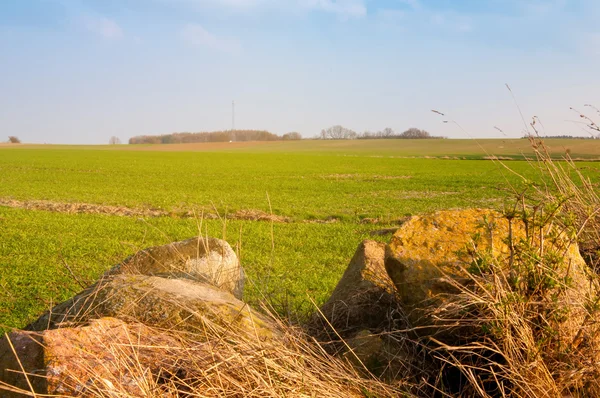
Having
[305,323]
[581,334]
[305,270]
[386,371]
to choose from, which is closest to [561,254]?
[581,334]

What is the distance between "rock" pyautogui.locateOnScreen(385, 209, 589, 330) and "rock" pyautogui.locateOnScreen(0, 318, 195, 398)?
65.2 inches

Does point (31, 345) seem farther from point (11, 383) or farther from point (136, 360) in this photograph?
point (136, 360)

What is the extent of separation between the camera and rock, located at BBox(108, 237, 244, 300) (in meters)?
5.59

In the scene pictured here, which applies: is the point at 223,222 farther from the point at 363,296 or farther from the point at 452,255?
the point at 452,255

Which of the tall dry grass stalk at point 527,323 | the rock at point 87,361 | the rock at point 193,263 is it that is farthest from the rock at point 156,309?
the rock at point 193,263

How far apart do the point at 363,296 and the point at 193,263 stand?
6.46ft

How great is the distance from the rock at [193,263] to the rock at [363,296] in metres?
1.13

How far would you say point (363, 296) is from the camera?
492 cm

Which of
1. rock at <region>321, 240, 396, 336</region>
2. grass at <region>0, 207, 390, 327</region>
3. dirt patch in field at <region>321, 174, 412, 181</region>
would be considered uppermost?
rock at <region>321, 240, 396, 336</region>

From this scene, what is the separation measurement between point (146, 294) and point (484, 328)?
2.26 m

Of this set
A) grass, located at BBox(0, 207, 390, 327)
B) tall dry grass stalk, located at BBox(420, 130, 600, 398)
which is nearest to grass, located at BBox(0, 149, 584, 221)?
grass, located at BBox(0, 207, 390, 327)

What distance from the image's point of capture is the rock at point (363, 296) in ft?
15.4

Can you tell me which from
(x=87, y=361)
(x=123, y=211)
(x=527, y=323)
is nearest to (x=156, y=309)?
(x=87, y=361)

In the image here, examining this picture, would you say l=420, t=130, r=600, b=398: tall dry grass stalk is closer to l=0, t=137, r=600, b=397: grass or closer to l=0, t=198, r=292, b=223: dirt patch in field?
l=0, t=137, r=600, b=397: grass
